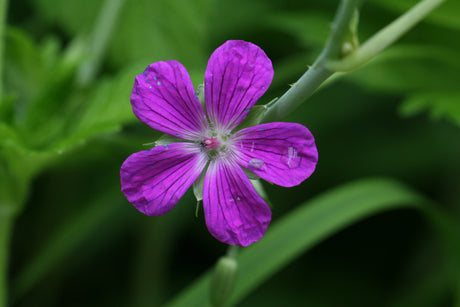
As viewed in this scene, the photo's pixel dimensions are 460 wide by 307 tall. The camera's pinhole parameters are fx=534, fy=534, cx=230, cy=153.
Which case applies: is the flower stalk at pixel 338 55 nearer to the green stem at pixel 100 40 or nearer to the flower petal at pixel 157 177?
the flower petal at pixel 157 177

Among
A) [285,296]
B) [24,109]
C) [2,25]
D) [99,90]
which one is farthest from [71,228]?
[285,296]

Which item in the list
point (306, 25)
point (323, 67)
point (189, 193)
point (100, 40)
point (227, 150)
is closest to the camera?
point (323, 67)

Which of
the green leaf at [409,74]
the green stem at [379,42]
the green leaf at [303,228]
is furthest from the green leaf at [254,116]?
the green leaf at [409,74]

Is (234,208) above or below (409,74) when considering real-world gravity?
below

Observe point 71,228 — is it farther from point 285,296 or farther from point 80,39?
point 285,296

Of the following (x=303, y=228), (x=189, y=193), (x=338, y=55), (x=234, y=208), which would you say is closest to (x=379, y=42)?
(x=338, y=55)

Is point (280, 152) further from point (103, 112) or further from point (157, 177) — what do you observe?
point (103, 112)
